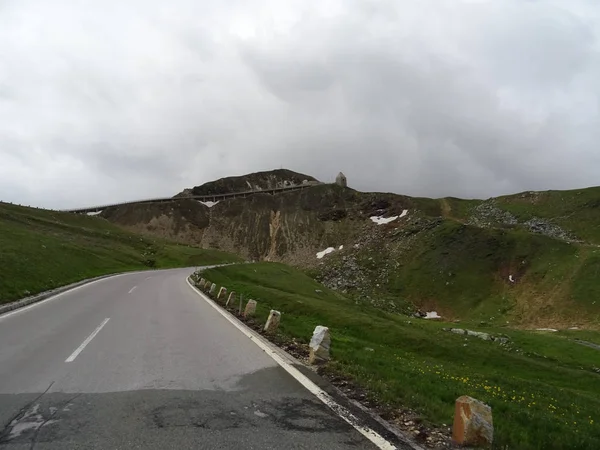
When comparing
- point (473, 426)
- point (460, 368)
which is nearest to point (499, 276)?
point (460, 368)

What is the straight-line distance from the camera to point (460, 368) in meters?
19.1

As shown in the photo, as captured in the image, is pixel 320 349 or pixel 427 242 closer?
pixel 320 349

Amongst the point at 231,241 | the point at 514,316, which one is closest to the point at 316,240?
the point at 231,241

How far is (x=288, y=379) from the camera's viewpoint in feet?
29.6

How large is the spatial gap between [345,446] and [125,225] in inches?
5968

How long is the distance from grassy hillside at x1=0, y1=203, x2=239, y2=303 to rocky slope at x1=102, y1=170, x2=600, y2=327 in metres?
29.4

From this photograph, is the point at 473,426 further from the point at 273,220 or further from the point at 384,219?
the point at 273,220

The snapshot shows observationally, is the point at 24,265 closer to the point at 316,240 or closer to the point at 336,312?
the point at 336,312

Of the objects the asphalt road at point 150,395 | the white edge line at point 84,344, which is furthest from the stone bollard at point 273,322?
the white edge line at point 84,344

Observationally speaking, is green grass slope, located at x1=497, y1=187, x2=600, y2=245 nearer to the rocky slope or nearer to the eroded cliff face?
the rocky slope

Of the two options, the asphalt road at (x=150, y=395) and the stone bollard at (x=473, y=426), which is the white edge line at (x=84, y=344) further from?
the stone bollard at (x=473, y=426)

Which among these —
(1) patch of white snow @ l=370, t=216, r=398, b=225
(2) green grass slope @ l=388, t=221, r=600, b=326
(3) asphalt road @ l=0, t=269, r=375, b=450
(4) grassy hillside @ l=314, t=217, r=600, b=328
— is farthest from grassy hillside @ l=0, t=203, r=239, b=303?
(2) green grass slope @ l=388, t=221, r=600, b=326

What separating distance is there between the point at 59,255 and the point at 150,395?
1653 inches

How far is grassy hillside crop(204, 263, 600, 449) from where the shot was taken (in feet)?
25.2
